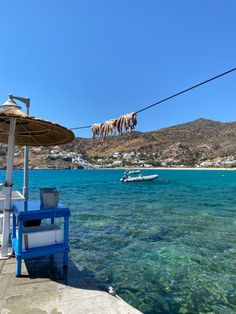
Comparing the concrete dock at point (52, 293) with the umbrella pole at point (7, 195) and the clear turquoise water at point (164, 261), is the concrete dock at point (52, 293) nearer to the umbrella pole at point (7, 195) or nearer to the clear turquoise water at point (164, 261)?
the umbrella pole at point (7, 195)

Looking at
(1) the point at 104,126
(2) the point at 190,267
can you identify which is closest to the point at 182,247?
(2) the point at 190,267

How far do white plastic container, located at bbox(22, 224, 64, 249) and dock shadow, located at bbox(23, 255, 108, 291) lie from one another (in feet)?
1.87

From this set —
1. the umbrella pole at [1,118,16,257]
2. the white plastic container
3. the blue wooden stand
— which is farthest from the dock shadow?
the umbrella pole at [1,118,16,257]

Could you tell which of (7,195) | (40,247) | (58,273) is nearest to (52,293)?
(58,273)

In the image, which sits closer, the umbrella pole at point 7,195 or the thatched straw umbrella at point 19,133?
the thatched straw umbrella at point 19,133

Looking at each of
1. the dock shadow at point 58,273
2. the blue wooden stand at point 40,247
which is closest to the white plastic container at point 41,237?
the blue wooden stand at point 40,247

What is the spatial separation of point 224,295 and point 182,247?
3.92m

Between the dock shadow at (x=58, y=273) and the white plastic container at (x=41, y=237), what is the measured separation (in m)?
0.57

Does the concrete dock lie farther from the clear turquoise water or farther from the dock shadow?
the clear turquoise water

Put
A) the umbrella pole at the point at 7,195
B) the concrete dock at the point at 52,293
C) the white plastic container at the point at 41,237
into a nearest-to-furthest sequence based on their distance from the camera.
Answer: the concrete dock at the point at 52,293, the white plastic container at the point at 41,237, the umbrella pole at the point at 7,195

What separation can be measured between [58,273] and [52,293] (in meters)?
0.98

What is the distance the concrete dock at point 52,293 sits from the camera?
4.46m

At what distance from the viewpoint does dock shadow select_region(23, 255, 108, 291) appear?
548cm

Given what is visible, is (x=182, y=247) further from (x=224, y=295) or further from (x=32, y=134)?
(x=32, y=134)
